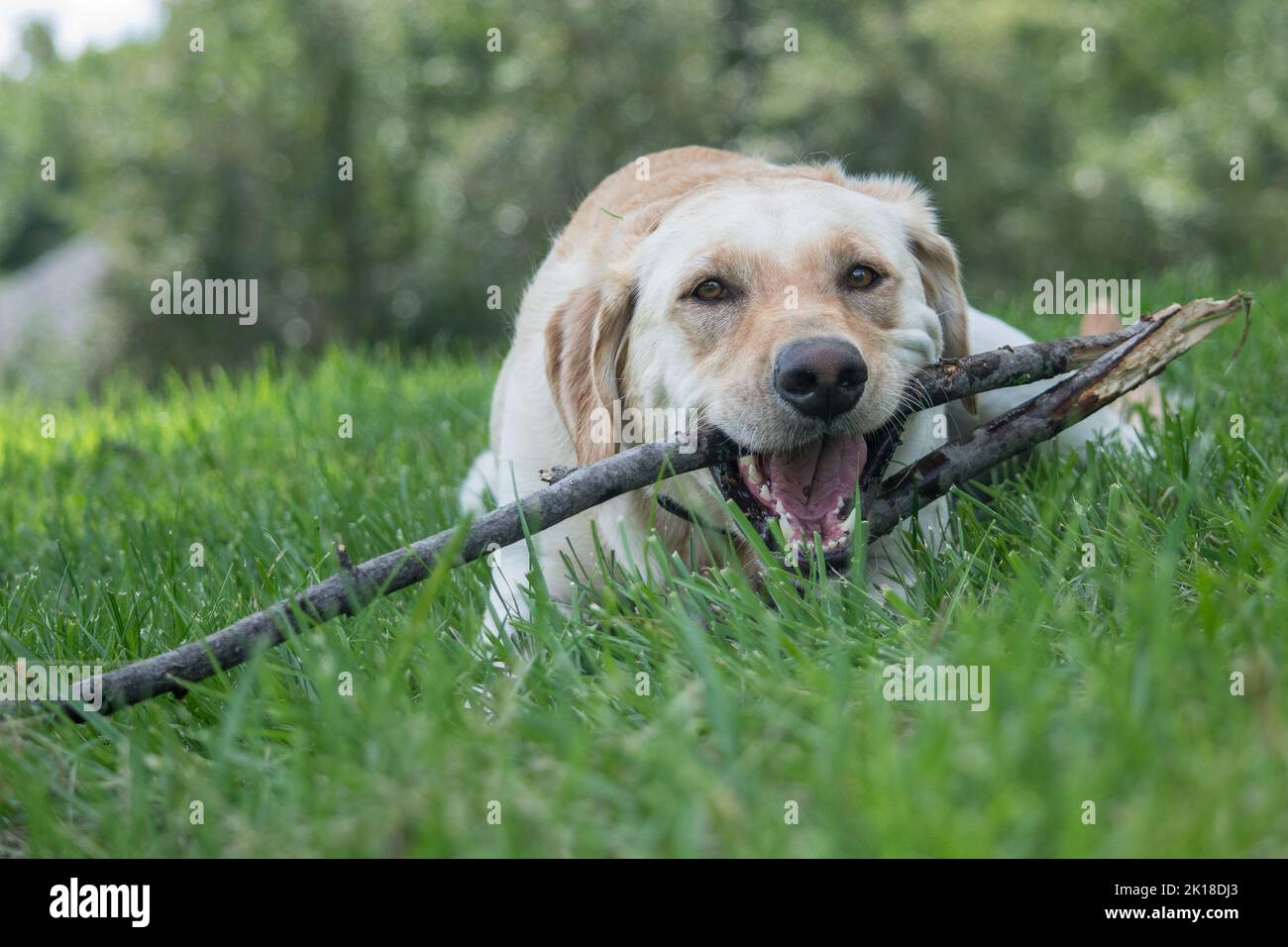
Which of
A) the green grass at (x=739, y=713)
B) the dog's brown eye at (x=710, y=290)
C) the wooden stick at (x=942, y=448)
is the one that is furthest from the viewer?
the dog's brown eye at (x=710, y=290)

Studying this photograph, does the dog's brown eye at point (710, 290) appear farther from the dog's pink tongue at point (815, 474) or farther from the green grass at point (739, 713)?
the green grass at point (739, 713)

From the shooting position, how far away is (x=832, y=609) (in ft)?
7.57

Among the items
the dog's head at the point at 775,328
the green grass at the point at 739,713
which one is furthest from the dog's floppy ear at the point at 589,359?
the green grass at the point at 739,713

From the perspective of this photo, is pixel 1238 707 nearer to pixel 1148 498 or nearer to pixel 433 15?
pixel 1148 498

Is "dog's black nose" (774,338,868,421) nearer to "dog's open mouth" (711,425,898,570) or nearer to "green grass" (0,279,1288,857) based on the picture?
"dog's open mouth" (711,425,898,570)

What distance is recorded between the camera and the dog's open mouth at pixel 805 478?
2809 mm

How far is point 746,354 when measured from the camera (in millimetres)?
2814

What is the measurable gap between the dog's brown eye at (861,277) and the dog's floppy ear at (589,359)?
600 millimetres

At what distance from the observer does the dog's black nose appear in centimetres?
264

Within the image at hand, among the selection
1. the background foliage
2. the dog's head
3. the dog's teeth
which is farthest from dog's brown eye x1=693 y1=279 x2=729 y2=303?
the background foliage

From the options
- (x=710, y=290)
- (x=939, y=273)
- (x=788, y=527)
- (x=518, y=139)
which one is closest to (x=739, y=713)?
(x=788, y=527)

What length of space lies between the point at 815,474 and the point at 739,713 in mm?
1170

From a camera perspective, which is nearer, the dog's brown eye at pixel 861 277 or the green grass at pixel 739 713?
the green grass at pixel 739 713
